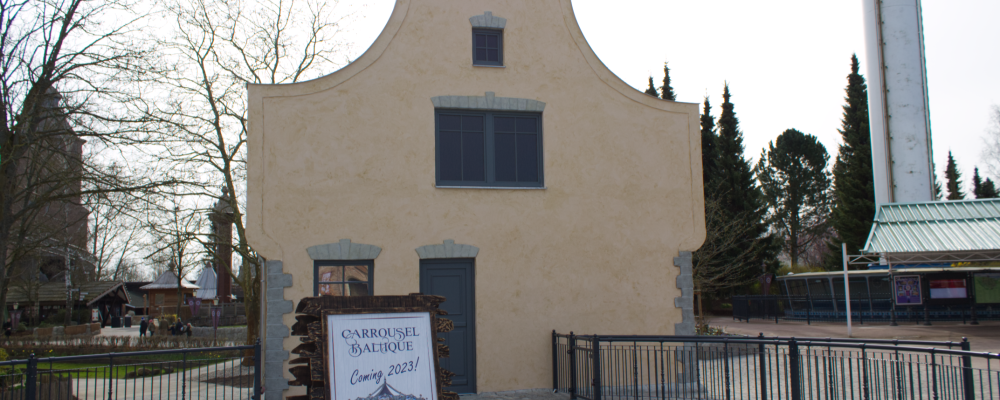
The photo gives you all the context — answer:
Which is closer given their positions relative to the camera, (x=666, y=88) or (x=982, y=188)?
(x=666, y=88)

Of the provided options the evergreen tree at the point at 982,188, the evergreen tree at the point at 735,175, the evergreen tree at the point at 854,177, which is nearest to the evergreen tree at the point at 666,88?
the evergreen tree at the point at 735,175

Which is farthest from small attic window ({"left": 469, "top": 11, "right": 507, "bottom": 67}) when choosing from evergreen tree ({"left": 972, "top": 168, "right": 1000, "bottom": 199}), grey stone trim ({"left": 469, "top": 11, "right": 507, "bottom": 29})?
evergreen tree ({"left": 972, "top": 168, "right": 1000, "bottom": 199})

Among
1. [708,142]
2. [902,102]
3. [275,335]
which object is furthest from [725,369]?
[708,142]

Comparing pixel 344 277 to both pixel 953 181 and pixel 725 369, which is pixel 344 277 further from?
pixel 953 181

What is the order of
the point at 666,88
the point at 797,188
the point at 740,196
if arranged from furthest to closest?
1. the point at 797,188
2. the point at 666,88
3. the point at 740,196

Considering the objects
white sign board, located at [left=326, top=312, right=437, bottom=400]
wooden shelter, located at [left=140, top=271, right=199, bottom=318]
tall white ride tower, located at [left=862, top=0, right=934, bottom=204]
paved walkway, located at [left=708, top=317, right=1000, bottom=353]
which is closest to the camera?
white sign board, located at [left=326, top=312, right=437, bottom=400]

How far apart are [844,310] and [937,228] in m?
7.28

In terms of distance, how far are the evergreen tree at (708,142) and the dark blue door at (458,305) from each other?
30385 millimetres

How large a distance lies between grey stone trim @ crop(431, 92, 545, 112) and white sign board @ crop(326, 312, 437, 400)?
186 inches

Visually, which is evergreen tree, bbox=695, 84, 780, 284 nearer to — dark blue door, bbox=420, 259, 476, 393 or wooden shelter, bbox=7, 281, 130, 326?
dark blue door, bbox=420, 259, 476, 393

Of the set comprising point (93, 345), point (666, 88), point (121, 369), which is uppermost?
point (666, 88)

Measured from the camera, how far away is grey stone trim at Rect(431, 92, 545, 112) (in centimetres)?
1048

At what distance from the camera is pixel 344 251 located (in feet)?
32.2

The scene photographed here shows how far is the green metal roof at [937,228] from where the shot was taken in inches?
756
